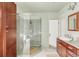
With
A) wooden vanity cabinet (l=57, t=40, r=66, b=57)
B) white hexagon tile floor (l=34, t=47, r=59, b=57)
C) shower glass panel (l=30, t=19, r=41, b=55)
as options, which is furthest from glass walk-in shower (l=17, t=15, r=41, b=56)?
wooden vanity cabinet (l=57, t=40, r=66, b=57)

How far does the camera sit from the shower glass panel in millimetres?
3344

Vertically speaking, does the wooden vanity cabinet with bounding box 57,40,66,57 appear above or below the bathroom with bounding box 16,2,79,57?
below

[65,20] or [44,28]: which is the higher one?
[65,20]

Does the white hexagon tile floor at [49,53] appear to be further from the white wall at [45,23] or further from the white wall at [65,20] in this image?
the white wall at [65,20]

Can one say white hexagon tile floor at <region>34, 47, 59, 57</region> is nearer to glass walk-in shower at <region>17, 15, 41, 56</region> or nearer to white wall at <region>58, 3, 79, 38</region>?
glass walk-in shower at <region>17, 15, 41, 56</region>

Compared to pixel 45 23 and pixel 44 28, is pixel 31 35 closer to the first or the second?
pixel 44 28

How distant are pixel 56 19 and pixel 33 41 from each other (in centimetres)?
104

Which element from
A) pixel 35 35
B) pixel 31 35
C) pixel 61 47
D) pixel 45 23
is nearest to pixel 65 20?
pixel 45 23

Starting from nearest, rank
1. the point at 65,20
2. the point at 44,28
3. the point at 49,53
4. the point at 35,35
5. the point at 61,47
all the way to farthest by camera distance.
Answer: the point at 49,53, the point at 61,47, the point at 65,20, the point at 44,28, the point at 35,35

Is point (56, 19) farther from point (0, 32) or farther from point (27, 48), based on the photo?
point (0, 32)

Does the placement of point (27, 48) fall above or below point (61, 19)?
below

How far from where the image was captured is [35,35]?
11.7 ft

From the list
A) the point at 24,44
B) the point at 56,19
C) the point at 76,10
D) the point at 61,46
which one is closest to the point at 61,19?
the point at 56,19

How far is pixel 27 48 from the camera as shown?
3.46 m
